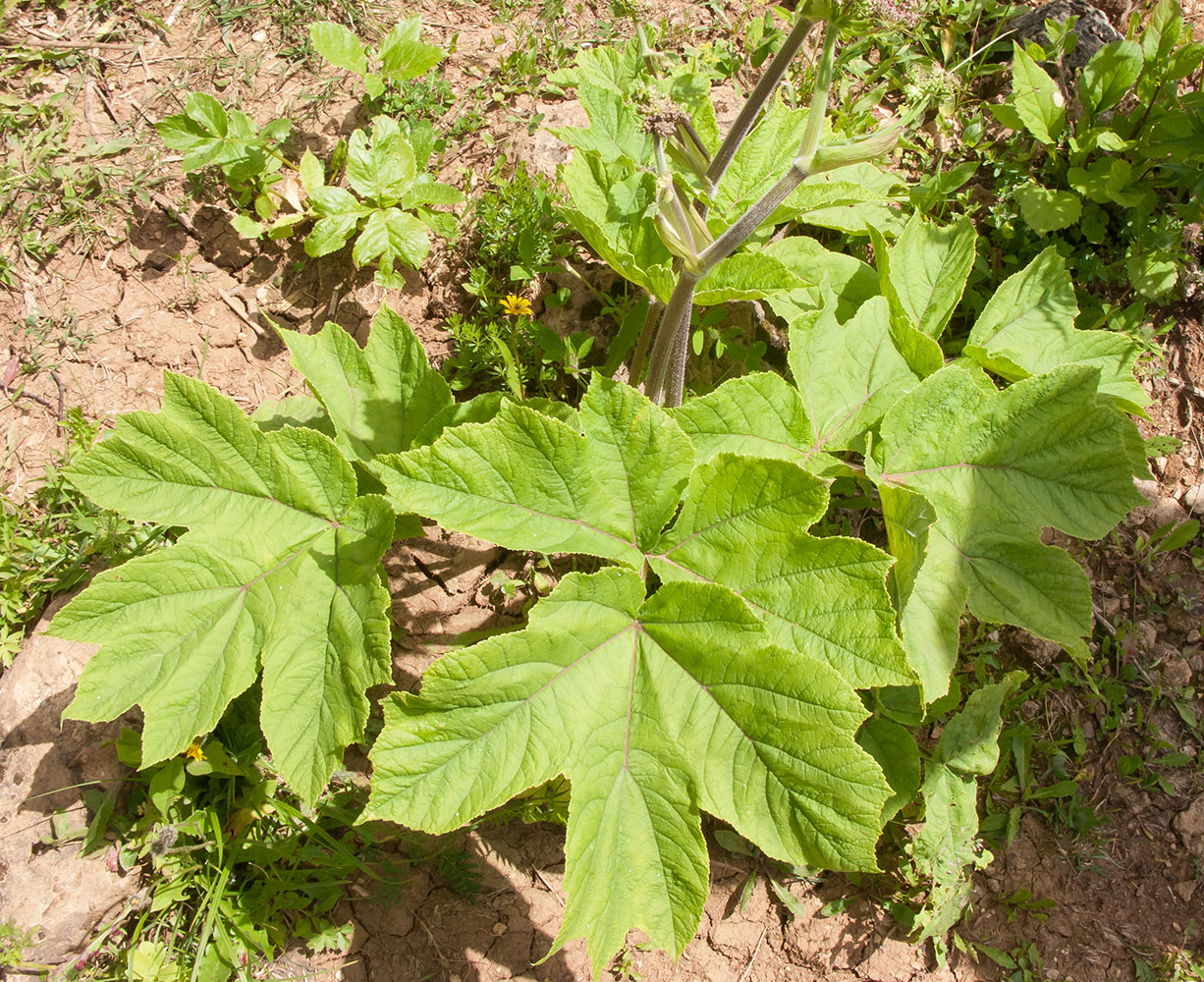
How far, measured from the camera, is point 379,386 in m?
2.82

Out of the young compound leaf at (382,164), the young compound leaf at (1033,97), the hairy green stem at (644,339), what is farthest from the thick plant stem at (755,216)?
the young compound leaf at (1033,97)

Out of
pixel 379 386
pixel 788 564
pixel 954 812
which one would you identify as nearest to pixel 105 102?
pixel 379 386

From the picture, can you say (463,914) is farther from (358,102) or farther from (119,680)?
(358,102)

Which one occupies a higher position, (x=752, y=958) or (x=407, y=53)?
(x=407, y=53)

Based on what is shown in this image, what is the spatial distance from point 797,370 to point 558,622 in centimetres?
118

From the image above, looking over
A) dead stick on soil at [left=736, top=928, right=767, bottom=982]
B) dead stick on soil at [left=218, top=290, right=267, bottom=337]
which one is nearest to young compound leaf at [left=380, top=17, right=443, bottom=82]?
dead stick on soil at [left=218, top=290, right=267, bottom=337]

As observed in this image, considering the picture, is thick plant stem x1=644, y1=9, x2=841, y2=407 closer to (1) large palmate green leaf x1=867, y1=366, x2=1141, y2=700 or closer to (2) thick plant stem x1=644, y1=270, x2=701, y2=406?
(2) thick plant stem x1=644, y1=270, x2=701, y2=406

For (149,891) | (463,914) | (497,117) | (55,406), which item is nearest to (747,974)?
(463,914)

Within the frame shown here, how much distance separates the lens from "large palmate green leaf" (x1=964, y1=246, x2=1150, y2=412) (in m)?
3.07

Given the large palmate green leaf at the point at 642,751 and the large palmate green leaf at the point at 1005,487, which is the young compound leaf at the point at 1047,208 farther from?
the large palmate green leaf at the point at 642,751

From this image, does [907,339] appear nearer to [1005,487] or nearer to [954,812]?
[1005,487]

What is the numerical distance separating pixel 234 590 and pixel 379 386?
802mm

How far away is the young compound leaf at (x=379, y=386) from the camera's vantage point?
278 cm

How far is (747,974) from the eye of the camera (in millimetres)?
3180
